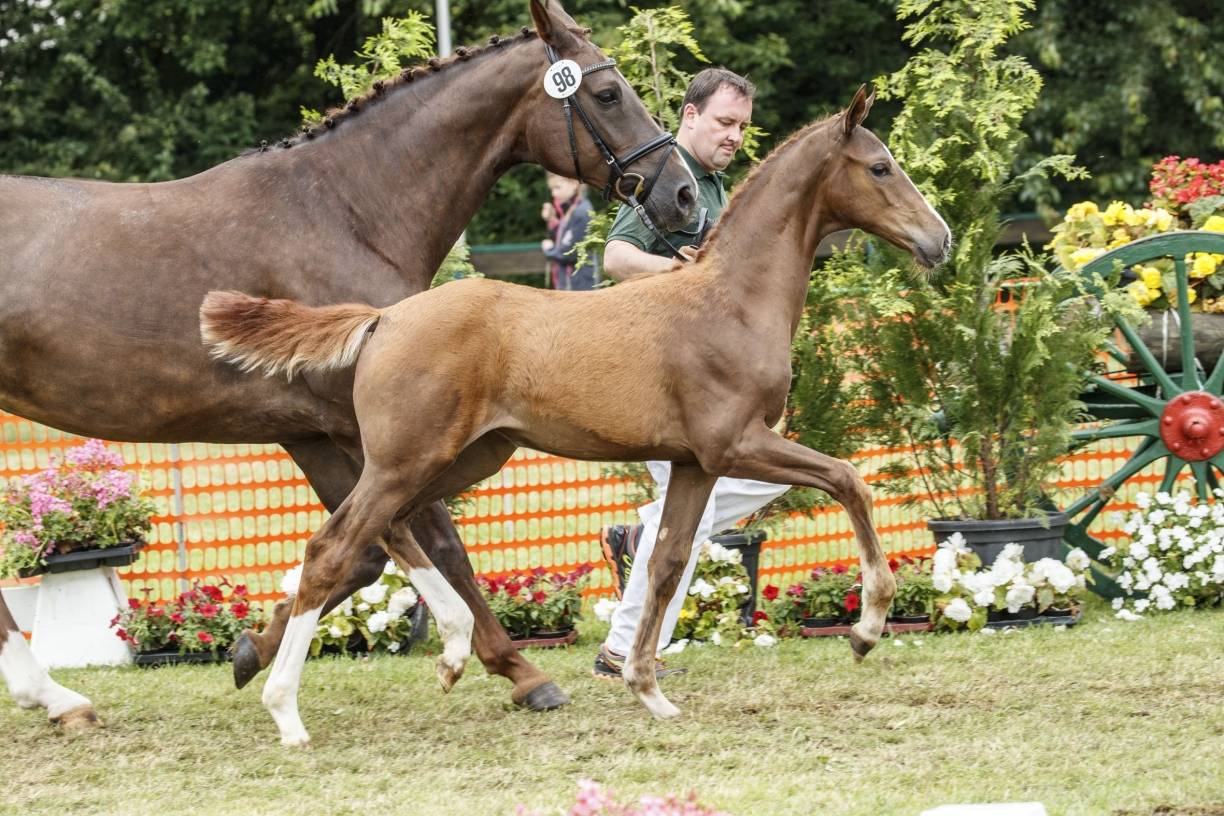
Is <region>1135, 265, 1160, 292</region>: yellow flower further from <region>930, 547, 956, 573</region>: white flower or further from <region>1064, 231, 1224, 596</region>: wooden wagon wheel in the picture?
<region>930, 547, 956, 573</region>: white flower

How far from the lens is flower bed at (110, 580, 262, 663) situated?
6.96m

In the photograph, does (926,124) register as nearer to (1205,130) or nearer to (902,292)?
(902,292)

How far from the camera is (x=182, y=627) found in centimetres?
700

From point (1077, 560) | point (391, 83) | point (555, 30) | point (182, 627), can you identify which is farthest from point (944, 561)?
point (182, 627)

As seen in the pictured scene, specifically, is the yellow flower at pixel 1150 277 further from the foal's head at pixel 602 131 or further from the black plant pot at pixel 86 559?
the black plant pot at pixel 86 559

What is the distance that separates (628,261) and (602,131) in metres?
0.55

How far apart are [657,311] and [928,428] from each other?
226cm

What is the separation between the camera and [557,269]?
1625 centimetres

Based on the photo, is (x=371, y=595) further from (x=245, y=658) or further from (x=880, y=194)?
(x=880, y=194)

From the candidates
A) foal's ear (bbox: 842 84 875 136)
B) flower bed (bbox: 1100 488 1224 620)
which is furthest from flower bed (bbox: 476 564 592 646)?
foal's ear (bbox: 842 84 875 136)

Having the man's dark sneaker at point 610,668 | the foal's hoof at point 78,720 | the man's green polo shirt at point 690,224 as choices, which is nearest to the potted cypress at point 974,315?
the man's green polo shirt at point 690,224

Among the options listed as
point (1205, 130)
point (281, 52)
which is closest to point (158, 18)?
point (281, 52)

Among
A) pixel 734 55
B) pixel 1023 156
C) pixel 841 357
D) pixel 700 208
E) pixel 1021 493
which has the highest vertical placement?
pixel 734 55

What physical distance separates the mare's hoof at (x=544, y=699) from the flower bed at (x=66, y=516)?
2474mm
